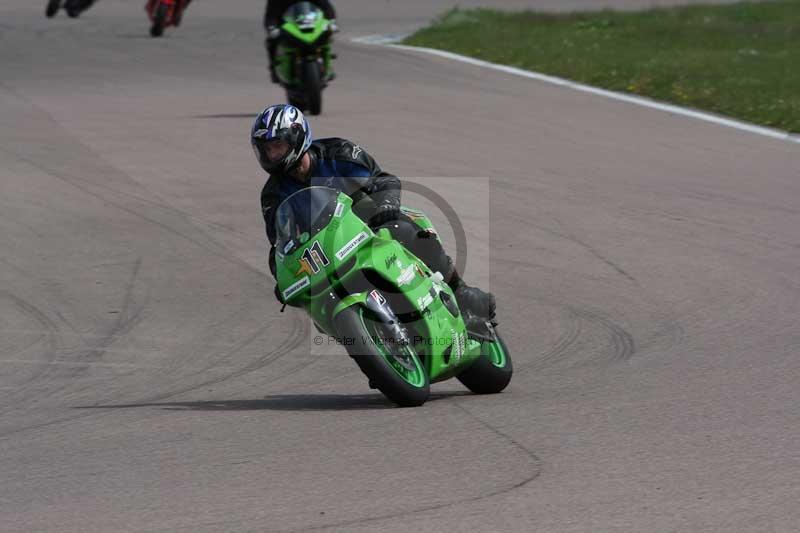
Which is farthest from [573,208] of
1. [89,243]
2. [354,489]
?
[354,489]

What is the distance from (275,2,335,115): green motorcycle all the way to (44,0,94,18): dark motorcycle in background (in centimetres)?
1197

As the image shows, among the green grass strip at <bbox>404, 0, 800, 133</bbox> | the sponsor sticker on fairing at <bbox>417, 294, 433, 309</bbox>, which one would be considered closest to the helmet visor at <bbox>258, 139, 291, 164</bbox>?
the sponsor sticker on fairing at <bbox>417, 294, 433, 309</bbox>

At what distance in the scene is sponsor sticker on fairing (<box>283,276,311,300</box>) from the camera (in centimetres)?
680

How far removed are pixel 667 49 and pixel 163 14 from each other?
27.5 feet

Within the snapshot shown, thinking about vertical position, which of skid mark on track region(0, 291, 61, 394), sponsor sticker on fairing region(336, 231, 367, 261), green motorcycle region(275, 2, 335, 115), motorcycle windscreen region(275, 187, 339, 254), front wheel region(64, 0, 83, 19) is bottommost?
front wheel region(64, 0, 83, 19)

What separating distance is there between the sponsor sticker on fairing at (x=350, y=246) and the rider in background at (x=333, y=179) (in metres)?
0.31

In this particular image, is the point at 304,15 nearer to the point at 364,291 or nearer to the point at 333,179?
the point at 333,179

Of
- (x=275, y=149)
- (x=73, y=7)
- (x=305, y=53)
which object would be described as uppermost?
(x=275, y=149)

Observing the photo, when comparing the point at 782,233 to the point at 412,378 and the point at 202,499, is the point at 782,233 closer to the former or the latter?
the point at 412,378

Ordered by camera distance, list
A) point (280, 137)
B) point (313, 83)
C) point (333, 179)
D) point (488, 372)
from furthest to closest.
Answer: point (313, 83), point (488, 372), point (333, 179), point (280, 137)

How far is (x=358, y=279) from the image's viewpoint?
6.83m

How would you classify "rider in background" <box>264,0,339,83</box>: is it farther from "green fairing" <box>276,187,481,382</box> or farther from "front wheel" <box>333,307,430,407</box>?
"front wheel" <box>333,307,430,407</box>

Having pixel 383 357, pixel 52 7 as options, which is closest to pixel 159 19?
pixel 52 7

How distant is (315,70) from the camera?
1673 cm
